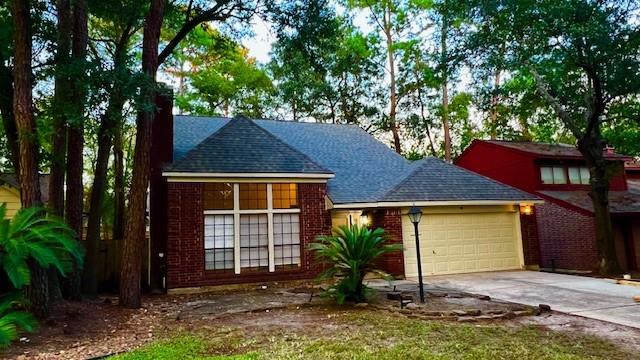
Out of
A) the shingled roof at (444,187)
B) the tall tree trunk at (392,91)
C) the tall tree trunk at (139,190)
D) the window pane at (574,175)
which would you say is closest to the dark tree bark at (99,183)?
the tall tree trunk at (139,190)

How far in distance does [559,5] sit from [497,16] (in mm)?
1935

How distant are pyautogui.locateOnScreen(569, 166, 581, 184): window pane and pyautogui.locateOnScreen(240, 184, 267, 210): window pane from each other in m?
13.8

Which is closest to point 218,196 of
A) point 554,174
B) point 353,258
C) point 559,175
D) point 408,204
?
point 353,258

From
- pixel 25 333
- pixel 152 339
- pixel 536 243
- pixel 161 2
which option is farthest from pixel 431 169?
pixel 25 333

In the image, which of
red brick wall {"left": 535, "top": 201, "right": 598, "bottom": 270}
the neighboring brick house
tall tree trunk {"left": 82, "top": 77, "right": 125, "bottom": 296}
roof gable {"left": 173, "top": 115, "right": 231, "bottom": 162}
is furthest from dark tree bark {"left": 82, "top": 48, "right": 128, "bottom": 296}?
red brick wall {"left": 535, "top": 201, "right": 598, "bottom": 270}

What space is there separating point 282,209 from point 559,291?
675cm

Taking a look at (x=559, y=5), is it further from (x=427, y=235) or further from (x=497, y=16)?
(x=427, y=235)

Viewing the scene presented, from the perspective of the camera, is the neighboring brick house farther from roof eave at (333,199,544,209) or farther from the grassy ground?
the grassy ground

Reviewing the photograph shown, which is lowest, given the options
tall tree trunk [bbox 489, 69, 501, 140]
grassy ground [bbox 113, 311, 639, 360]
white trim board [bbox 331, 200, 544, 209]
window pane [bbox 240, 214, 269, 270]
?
grassy ground [bbox 113, 311, 639, 360]

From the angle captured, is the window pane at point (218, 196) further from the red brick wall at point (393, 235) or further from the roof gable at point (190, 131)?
the red brick wall at point (393, 235)

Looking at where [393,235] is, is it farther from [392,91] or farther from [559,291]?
[392,91]

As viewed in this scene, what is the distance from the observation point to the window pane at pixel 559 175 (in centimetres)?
1756

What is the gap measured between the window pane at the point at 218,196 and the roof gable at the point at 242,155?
0.44 metres

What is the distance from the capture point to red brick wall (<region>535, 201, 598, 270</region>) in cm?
1498
